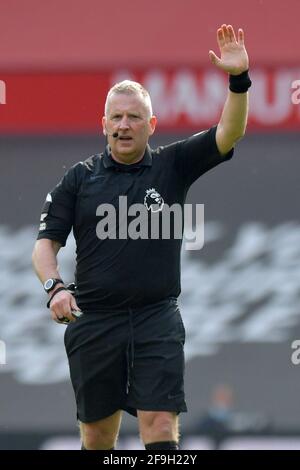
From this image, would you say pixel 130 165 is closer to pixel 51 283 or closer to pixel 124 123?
pixel 124 123

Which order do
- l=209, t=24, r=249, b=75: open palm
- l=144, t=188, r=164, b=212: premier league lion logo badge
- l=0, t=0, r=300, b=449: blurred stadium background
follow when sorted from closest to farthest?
1. l=209, t=24, r=249, b=75: open palm
2. l=144, t=188, r=164, b=212: premier league lion logo badge
3. l=0, t=0, r=300, b=449: blurred stadium background

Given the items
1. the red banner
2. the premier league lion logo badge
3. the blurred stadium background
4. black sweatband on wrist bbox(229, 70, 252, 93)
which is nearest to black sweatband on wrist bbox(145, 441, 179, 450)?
the premier league lion logo badge

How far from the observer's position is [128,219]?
23.2 ft

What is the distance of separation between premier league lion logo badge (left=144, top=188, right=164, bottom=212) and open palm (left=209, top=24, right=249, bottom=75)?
71cm

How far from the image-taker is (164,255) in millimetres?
7090

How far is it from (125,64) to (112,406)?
5599 millimetres

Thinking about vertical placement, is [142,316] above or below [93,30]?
below

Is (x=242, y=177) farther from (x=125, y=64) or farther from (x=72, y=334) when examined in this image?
(x=72, y=334)

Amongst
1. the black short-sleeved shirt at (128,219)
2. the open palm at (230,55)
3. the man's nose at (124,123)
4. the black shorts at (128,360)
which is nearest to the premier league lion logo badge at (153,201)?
the black short-sleeved shirt at (128,219)

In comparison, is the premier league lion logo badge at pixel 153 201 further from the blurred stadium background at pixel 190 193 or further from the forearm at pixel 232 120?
the blurred stadium background at pixel 190 193

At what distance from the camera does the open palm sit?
6.85 metres

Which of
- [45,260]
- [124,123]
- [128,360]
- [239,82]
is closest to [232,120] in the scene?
[239,82]

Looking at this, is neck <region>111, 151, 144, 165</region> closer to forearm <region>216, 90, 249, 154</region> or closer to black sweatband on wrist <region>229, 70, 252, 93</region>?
forearm <region>216, 90, 249, 154</region>
